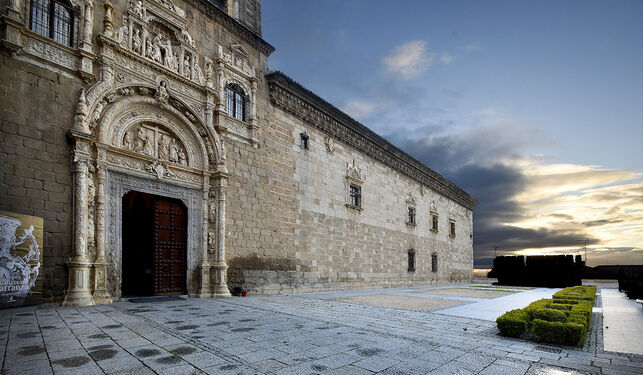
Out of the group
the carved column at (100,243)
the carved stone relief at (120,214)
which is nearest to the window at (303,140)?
the carved stone relief at (120,214)

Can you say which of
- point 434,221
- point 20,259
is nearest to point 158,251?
point 20,259

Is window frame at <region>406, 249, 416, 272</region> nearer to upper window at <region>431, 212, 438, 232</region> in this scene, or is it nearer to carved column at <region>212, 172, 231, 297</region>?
upper window at <region>431, 212, 438, 232</region>

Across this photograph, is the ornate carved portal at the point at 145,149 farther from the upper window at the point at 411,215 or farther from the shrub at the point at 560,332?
the upper window at the point at 411,215

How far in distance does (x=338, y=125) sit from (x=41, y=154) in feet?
41.5

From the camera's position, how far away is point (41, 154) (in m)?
8.52

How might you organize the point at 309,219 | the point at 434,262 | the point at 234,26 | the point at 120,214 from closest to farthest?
the point at 120,214, the point at 234,26, the point at 309,219, the point at 434,262

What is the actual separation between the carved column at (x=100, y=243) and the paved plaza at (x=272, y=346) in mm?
1251

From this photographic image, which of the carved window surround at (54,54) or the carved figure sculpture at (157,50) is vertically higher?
the carved figure sculpture at (157,50)

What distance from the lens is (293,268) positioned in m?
14.9

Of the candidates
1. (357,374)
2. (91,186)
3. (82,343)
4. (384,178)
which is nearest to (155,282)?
(91,186)

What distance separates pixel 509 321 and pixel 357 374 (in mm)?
3525

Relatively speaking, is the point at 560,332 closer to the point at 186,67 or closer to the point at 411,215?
the point at 186,67

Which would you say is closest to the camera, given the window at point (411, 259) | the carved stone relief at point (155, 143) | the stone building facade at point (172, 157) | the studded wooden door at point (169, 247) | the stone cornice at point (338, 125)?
the stone building facade at point (172, 157)

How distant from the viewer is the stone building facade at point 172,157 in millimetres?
8570
